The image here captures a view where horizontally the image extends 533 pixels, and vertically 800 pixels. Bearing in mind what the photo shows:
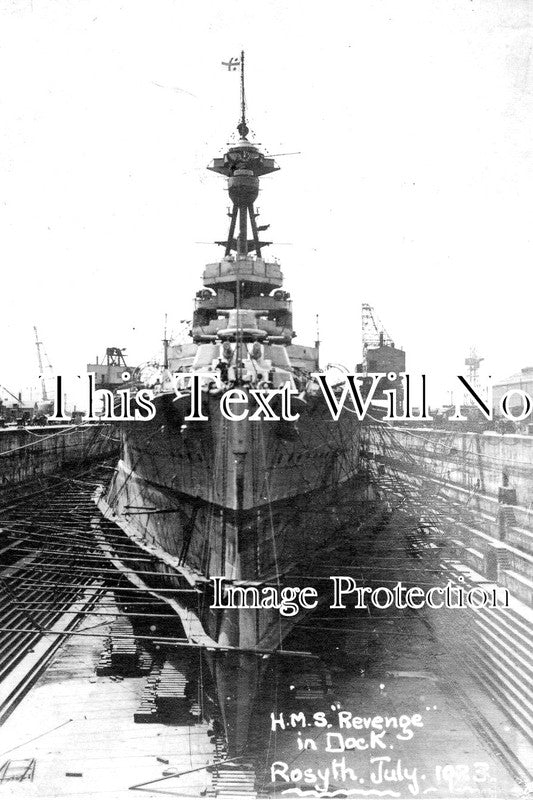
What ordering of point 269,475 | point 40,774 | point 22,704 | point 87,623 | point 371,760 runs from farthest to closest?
point 87,623
point 22,704
point 269,475
point 40,774
point 371,760

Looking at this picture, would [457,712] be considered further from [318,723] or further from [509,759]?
[318,723]

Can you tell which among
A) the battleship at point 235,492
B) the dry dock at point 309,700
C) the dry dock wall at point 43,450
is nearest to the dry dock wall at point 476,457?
the dry dock at point 309,700

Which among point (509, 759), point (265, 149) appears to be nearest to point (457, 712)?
point (509, 759)

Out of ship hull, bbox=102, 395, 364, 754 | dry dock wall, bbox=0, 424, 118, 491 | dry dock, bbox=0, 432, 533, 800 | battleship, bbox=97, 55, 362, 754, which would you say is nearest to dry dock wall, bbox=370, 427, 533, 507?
dry dock, bbox=0, 432, 533, 800

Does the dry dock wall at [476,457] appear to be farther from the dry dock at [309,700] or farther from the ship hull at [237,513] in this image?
the ship hull at [237,513]

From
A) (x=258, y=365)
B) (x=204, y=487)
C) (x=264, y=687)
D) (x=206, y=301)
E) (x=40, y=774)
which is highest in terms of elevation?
(x=206, y=301)

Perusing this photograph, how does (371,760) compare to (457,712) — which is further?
(457,712)
